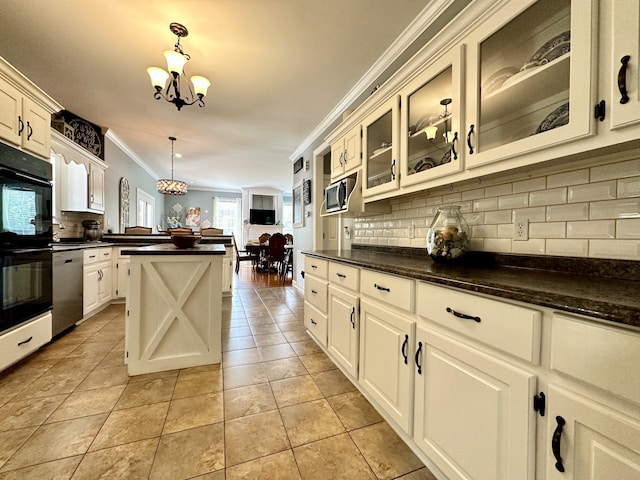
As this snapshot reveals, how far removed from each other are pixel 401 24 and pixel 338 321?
92.4 inches

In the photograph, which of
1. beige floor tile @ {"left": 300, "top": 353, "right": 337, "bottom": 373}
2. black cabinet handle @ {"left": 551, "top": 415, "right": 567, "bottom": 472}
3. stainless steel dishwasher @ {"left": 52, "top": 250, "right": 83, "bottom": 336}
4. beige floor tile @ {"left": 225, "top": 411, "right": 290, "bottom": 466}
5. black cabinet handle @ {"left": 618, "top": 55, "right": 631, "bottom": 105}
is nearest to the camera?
black cabinet handle @ {"left": 551, "top": 415, "right": 567, "bottom": 472}

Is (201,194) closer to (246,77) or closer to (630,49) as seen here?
(246,77)

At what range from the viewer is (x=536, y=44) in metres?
1.11

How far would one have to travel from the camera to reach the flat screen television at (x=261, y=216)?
375 inches

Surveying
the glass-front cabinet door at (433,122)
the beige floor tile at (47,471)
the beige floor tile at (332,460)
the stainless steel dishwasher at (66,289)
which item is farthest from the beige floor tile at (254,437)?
the stainless steel dishwasher at (66,289)

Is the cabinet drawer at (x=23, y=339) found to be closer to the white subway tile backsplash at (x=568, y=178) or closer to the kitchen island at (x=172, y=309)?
the kitchen island at (x=172, y=309)

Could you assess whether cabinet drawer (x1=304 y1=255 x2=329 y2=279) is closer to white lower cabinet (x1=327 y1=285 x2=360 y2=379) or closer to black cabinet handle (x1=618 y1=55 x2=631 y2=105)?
white lower cabinet (x1=327 y1=285 x2=360 y2=379)

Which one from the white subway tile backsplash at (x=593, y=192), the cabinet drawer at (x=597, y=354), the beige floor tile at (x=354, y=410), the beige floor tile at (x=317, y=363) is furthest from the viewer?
the beige floor tile at (x=317, y=363)

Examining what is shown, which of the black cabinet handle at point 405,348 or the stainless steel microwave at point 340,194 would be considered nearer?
the black cabinet handle at point 405,348

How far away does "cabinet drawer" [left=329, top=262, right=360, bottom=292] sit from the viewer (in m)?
1.69

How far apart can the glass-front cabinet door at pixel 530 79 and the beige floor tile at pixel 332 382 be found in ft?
5.17

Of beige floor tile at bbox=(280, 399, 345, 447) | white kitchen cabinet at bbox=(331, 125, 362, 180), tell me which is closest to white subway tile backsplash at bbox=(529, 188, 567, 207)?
white kitchen cabinet at bbox=(331, 125, 362, 180)

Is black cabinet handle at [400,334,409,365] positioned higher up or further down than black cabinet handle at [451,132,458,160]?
further down

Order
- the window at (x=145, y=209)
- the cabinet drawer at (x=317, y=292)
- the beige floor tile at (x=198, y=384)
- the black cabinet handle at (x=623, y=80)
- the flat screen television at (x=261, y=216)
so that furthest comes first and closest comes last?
1. the flat screen television at (x=261, y=216)
2. the window at (x=145, y=209)
3. the cabinet drawer at (x=317, y=292)
4. the beige floor tile at (x=198, y=384)
5. the black cabinet handle at (x=623, y=80)
